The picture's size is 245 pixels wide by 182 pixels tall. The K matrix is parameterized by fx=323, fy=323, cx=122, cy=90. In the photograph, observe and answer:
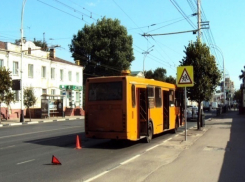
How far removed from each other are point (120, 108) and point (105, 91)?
1.08 metres

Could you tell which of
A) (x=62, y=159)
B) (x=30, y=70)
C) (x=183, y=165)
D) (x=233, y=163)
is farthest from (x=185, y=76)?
(x=30, y=70)

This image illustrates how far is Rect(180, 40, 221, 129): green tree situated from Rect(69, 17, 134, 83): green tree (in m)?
37.8

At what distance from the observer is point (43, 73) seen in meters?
46.3

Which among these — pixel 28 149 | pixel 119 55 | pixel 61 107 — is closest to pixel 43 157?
pixel 28 149

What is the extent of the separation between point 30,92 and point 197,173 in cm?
2926

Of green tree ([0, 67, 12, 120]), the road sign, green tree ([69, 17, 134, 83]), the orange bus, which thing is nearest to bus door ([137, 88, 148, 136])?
the orange bus

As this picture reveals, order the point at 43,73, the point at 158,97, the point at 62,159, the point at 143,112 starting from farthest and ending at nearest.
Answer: the point at 43,73, the point at 158,97, the point at 143,112, the point at 62,159

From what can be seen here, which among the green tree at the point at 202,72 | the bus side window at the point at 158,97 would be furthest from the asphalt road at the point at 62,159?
the green tree at the point at 202,72

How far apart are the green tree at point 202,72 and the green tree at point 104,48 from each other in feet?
124

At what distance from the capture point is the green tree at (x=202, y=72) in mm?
20531

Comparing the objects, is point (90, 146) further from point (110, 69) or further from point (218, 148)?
point (110, 69)

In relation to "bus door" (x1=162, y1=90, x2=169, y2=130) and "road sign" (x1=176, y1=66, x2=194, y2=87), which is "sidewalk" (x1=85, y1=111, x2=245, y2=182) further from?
"bus door" (x1=162, y1=90, x2=169, y2=130)

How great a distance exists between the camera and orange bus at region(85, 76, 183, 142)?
1320 centimetres

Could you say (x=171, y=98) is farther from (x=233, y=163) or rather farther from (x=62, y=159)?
(x=62, y=159)
